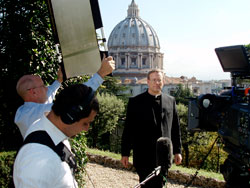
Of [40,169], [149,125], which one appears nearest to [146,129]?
[149,125]

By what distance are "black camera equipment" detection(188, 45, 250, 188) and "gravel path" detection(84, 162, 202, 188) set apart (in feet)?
9.57

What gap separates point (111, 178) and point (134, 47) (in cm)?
6534

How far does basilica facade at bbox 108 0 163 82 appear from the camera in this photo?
65750mm

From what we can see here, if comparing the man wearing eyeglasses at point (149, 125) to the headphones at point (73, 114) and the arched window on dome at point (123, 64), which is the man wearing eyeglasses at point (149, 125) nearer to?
the headphones at point (73, 114)

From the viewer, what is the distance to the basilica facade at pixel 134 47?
6575 cm

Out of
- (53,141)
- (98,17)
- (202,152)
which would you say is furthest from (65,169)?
(202,152)

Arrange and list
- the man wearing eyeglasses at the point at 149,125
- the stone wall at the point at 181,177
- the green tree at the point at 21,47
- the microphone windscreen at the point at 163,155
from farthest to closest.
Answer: the stone wall at the point at 181,177
the green tree at the point at 21,47
the man wearing eyeglasses at the point at 149,125
the microphone windscreen at the point at 163,155

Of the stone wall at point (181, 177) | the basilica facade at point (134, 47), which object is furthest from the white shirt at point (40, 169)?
the basilica facade at point (134, 47)

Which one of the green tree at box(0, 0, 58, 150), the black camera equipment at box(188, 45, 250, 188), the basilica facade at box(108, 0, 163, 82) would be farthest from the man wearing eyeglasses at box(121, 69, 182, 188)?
the basilica facade at box(108, 0, 163, 82)

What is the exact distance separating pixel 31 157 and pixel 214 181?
4.50 metres

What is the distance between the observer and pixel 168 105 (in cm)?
302

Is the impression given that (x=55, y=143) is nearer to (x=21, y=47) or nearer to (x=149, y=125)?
(x=149, y=125)

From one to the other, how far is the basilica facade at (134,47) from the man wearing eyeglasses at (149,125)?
6029cm

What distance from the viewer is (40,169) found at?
3.18 ft
